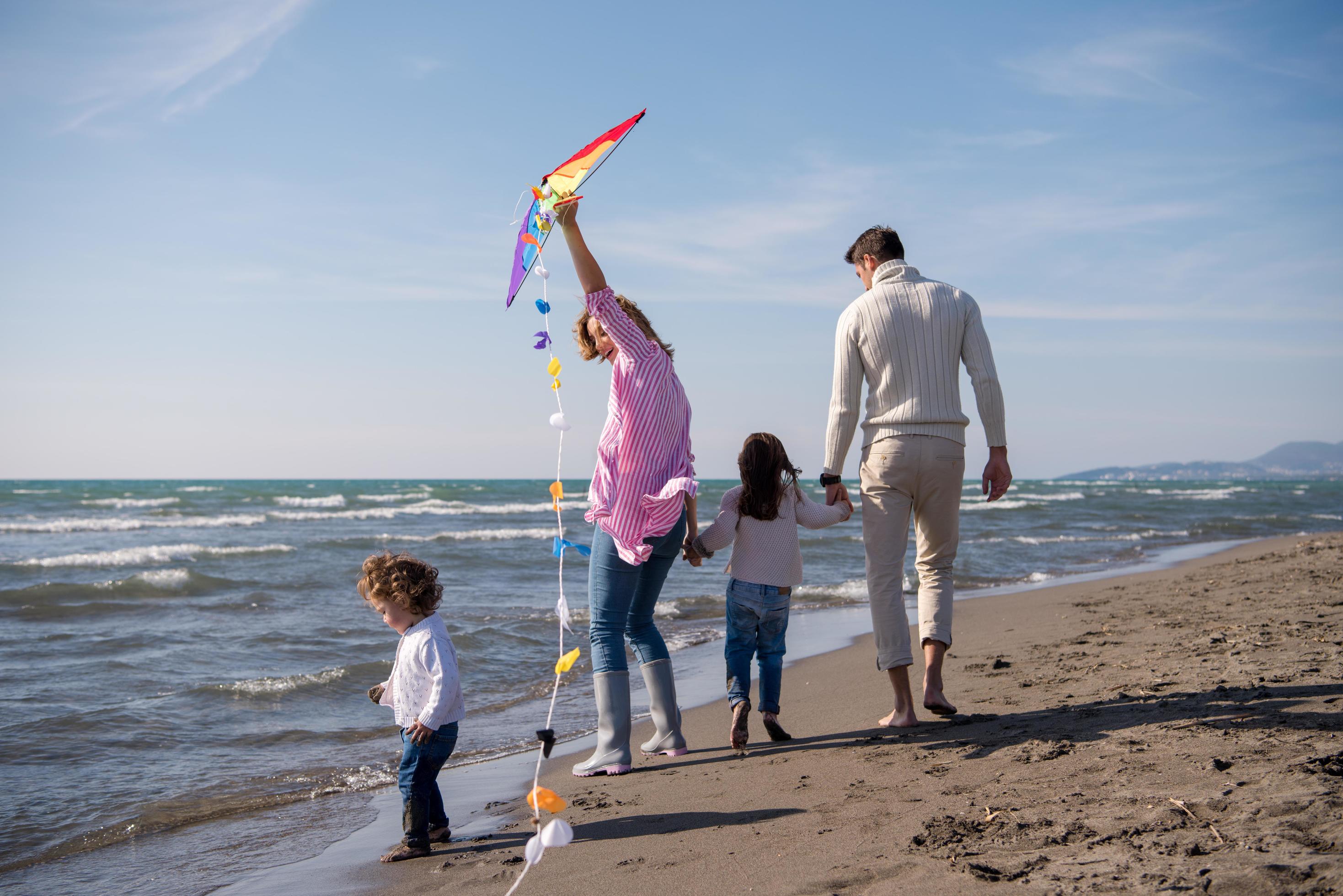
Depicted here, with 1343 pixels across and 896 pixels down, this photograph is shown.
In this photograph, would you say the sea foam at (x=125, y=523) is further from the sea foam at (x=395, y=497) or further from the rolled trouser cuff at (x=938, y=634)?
the rolled trouser cuff at (x=938, y=634)

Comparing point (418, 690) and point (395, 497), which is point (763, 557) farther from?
point (395, 497)

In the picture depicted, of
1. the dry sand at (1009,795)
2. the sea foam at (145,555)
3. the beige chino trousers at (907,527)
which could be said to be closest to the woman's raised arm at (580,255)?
the beige chino trousers at (907,527)

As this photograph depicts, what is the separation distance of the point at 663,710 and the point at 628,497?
3.13ft

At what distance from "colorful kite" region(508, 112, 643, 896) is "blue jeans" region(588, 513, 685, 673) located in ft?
0.33

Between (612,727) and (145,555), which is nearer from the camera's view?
(612,727)

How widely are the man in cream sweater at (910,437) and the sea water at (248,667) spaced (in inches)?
65.7

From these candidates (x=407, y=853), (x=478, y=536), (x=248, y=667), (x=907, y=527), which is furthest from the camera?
(x=478, y=536)

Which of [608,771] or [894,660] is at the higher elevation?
[894,660]

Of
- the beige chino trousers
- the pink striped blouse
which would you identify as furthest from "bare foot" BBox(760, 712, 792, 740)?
the pink striped blouse

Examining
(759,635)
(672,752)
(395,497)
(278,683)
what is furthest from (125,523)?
(759,635)

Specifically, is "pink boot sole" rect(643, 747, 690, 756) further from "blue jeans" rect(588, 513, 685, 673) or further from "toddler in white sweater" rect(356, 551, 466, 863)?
"toddler in white sweater" rect(356, 551, 466, 863)

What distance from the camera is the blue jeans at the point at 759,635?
144 inches

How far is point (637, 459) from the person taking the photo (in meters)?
3.15

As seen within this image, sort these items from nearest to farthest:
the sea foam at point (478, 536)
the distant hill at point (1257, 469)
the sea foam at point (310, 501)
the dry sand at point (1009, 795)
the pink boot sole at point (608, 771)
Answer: the dry sand at point (1009, 795) < the pink boot sole at point (608, 771) < the sea foam at point (478, 536) < the sea foam at point (310, 501) < the distant hill at point (1257, 469)
